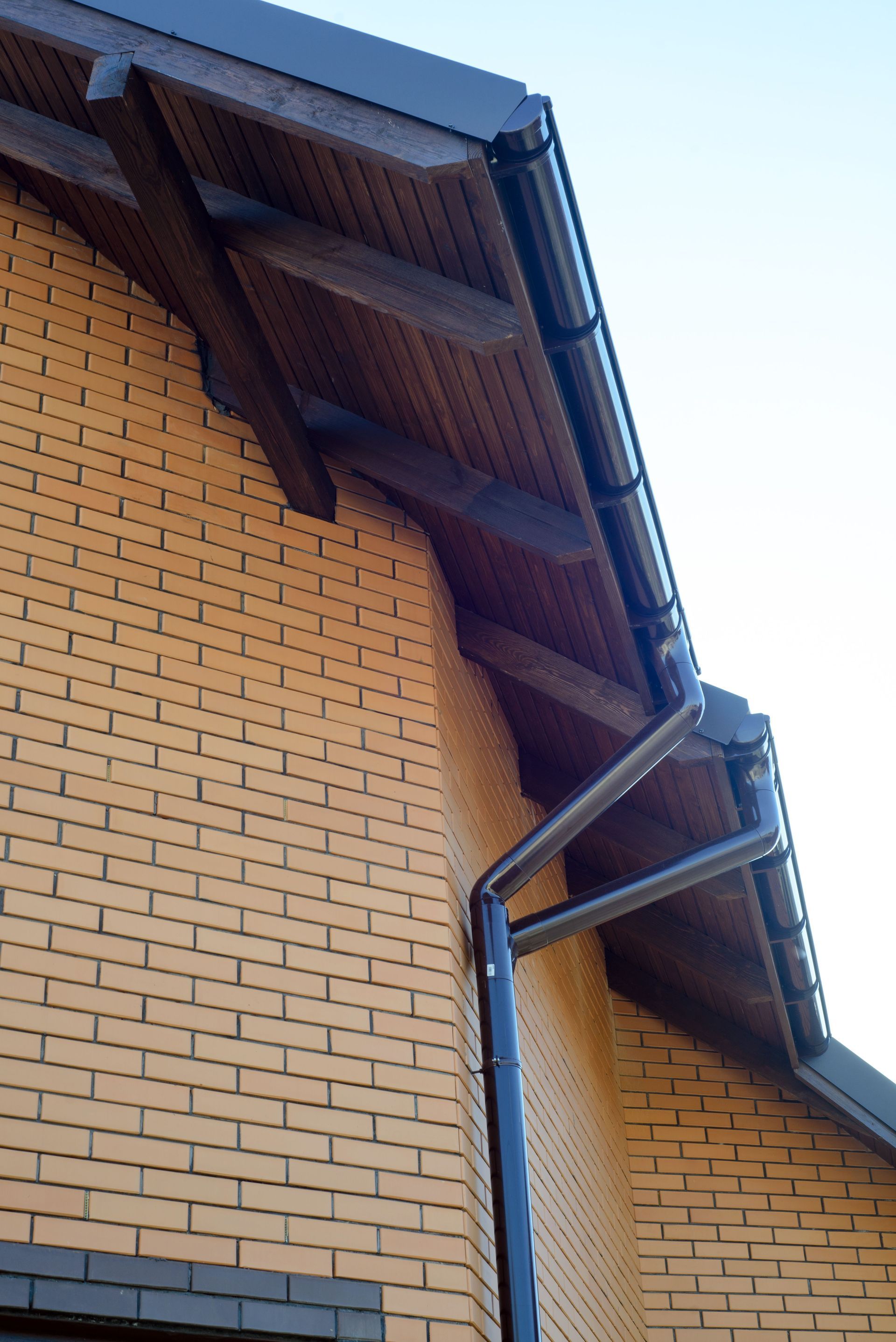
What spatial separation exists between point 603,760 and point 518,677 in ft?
2.83

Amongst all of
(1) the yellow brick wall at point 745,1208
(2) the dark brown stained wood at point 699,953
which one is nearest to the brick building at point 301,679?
(2) the dark brown stained wood at point 699,953

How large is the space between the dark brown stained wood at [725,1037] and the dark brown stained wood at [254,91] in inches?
198

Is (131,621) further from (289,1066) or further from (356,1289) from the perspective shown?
(356,1289)

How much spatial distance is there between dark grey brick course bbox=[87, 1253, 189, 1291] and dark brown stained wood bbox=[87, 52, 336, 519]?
259 cm

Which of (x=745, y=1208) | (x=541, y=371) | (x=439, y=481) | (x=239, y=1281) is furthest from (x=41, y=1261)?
(x=745, y=1208)

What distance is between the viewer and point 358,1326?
3455 millimetres

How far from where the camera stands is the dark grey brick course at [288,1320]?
334cm

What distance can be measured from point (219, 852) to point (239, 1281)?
1210 mm

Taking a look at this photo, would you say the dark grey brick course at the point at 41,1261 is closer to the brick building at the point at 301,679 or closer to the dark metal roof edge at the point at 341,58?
the brick building at the point at 301,679

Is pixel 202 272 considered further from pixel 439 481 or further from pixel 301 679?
pixel 301 679

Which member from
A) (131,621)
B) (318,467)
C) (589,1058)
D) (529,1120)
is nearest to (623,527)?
(318,467)

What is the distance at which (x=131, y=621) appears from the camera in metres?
4.24

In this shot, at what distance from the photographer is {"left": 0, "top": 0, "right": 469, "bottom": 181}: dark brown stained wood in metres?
3.46

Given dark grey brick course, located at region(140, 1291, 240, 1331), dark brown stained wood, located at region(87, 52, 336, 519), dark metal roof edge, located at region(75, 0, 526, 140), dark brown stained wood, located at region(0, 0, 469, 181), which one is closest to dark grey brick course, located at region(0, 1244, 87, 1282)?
dark grey brick course, located at region(140, 1291, 240, 1331)
